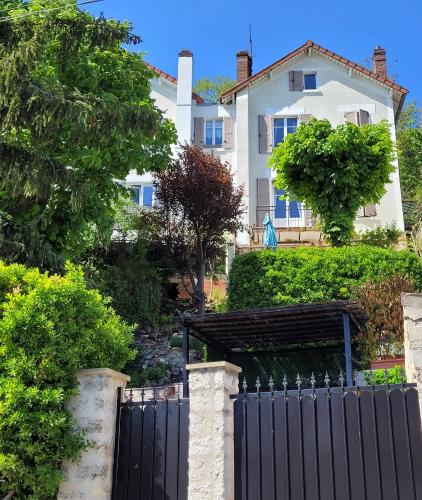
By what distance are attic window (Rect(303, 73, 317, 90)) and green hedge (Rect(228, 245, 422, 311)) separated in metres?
14.0

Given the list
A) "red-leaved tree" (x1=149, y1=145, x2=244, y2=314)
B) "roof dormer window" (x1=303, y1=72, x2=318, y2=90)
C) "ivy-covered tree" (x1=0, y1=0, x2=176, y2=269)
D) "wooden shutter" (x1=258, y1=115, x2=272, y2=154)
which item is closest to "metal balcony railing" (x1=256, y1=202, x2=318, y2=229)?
"wooden shutter" (x1=258, y1=115, x2=272, y2=154)

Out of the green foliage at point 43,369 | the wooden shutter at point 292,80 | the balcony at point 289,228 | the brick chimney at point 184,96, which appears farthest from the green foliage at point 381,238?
the green foliage at point 43,369

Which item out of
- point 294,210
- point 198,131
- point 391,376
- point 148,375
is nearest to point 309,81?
point 198,131

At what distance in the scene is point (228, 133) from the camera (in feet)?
95.3

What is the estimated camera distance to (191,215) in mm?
22047

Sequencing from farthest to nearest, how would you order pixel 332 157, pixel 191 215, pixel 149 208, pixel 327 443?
pixel 149 208 → pixel 191 215 → pixel 332 157 → pixel 327 443

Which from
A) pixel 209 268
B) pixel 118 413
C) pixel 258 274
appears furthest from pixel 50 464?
pixel 209 268

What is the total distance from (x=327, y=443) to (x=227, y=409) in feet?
3.51

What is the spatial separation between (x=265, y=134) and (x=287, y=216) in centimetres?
447

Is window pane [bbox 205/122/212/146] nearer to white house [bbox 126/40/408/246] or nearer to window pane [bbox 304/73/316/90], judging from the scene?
white house [bbox 126/40/408/246]

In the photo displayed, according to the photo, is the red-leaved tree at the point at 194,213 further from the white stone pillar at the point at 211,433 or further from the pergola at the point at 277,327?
the white stone pillar at the point at 211,433

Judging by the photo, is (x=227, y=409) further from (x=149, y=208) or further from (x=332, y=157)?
(x=149, y=208)

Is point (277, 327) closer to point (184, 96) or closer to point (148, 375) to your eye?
point (148, 375)

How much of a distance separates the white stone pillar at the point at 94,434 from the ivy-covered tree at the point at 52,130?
439 cm
